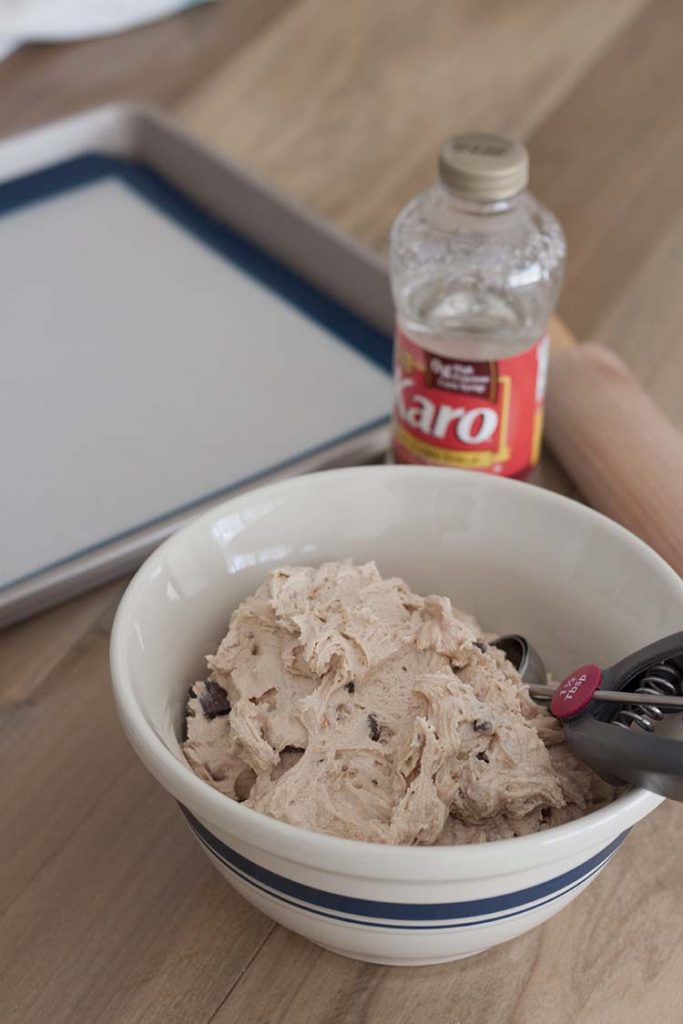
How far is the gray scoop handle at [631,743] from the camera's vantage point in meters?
0.53

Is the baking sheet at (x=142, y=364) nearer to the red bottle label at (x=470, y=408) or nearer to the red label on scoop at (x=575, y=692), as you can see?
the red bottle label at (x=470, y=408)

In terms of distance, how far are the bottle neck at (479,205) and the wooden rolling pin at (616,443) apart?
0.16 m

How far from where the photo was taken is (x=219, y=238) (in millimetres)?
1208

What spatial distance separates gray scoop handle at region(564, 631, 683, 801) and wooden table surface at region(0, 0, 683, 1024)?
0.13m

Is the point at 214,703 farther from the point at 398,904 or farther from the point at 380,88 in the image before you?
the point at 380,88

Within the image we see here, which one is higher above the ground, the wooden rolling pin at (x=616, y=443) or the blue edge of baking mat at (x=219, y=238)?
the wooden rolling pin at (x=616, y=443)

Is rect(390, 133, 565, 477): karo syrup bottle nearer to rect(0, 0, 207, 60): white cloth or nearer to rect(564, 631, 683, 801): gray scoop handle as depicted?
rect(564, 631, 683, 801): gray scoop handle

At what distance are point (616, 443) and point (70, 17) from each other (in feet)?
3.52

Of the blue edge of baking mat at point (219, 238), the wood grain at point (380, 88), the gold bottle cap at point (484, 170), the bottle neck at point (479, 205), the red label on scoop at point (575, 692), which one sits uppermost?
the gold bottle cap at point (484, 170)

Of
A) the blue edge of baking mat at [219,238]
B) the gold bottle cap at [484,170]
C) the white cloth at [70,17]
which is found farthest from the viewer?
the white cloth at [70,17]

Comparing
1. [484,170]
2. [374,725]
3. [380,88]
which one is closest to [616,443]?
[484,170]

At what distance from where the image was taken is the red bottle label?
2.64ft

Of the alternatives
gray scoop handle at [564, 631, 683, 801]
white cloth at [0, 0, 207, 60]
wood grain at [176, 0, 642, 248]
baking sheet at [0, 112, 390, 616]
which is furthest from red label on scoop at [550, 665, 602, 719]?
white cloth at [0, 0, 207, 60]

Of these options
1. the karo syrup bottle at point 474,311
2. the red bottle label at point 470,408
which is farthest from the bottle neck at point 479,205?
the red bottle label at point 470,408
